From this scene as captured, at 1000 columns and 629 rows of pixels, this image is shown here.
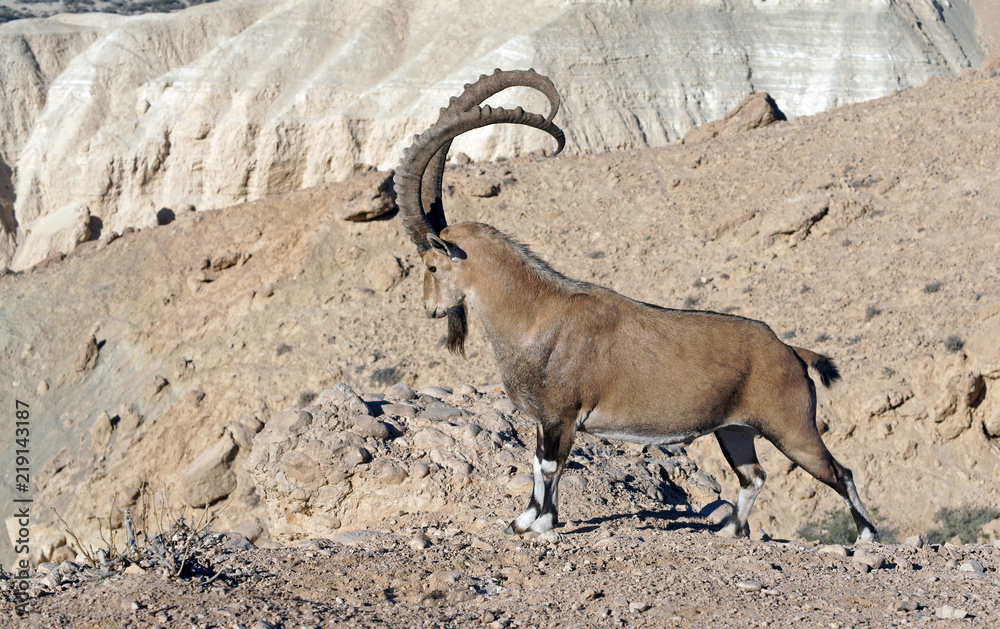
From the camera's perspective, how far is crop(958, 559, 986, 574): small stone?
7.04 meters

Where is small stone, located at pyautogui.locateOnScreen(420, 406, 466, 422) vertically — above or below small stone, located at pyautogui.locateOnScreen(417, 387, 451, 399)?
above

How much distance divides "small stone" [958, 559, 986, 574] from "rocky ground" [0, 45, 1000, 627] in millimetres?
29

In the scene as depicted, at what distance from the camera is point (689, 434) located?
7.91 m

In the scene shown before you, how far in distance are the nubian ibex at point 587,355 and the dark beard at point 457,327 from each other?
7 cm

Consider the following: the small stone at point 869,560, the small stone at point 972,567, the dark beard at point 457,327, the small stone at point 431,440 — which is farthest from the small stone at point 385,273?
the small stone at point 972,567

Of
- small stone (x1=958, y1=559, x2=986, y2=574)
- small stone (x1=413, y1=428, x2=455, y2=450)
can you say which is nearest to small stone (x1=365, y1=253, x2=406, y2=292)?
small stone (x1=413, y1=428, x2=455, y2=450)

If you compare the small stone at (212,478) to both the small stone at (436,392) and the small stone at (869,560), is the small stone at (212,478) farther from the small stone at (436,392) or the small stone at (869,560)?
the small stone at (869,560)

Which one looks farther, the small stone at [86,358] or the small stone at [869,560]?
the small stone at [86,358]

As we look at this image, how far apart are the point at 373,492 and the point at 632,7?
117 feet

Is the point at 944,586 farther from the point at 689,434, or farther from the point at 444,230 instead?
the point at 444,230

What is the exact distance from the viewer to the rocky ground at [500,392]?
6.52m

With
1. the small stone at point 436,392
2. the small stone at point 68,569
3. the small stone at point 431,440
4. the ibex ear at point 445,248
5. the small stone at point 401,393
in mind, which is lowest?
the small stone at point 436,392

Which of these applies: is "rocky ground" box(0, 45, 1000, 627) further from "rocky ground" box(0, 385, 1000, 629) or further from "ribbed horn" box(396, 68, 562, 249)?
"ribbed horn" box(396, 68, 562, 249)

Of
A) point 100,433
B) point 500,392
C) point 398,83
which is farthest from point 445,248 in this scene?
point 398,83
